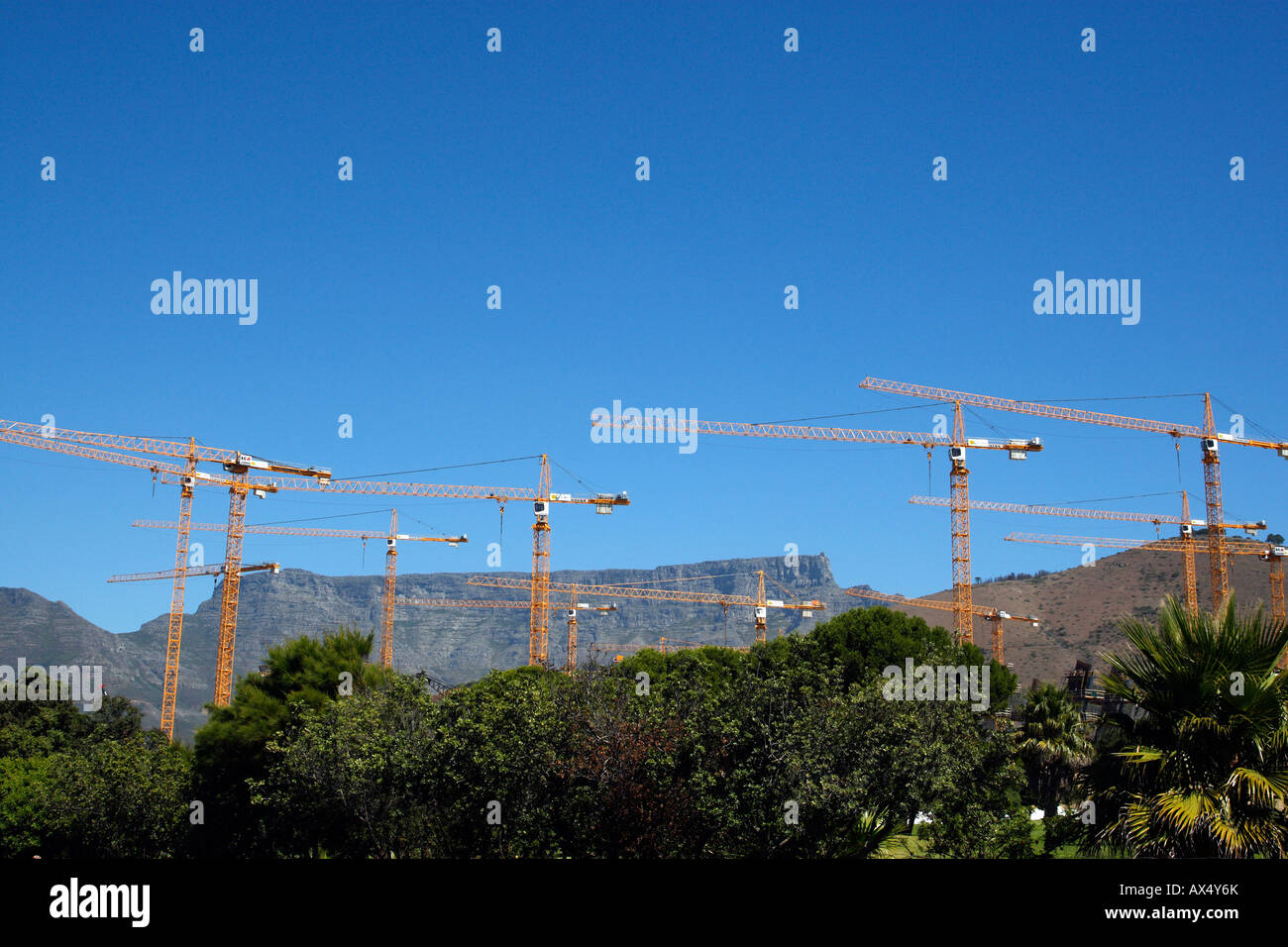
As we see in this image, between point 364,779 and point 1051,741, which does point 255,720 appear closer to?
point 364,779

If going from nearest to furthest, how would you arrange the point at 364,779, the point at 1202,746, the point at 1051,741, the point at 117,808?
1. the point at 1202,746
2. the point at 364,779
3. the point at 117,808
4. the point at 1051,741

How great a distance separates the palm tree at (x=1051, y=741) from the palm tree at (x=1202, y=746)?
37.6 m

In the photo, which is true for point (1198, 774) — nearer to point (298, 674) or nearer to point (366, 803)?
point (366, 803)

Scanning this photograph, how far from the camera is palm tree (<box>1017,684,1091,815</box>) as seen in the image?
47969mm

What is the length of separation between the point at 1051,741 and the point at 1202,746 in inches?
1549

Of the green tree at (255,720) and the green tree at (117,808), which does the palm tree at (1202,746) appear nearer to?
the green tree at (255,720)

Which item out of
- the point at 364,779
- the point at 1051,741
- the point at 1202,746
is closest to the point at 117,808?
the point at 364,779

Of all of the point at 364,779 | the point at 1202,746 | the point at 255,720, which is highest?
the point at 1202,746

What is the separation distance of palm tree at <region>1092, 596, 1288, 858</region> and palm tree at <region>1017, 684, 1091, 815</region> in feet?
123

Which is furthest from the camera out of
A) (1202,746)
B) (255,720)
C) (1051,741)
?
(1051,741)

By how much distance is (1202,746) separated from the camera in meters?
11.8
